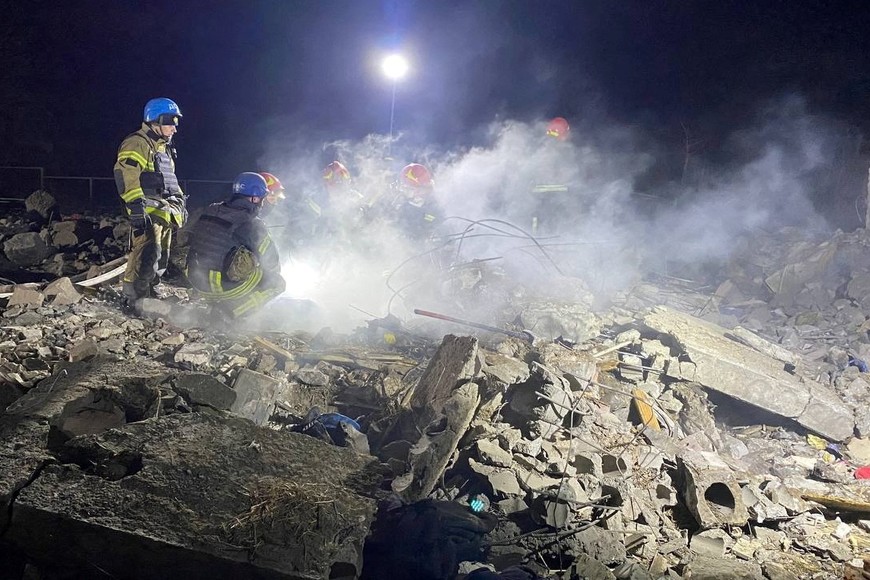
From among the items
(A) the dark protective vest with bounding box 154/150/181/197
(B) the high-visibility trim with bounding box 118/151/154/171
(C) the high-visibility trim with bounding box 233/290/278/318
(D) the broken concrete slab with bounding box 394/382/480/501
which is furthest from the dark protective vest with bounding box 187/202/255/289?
(D) the broken concrete slab with bounding box 394/382/480/501

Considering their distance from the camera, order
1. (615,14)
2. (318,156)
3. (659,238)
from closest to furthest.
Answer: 1. (659,238)
2. (318,156)
3. (615,14)

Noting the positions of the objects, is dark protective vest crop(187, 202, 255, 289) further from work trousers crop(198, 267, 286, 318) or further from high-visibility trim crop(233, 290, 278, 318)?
high-visibility trim crop(233, 290, 278, 318)

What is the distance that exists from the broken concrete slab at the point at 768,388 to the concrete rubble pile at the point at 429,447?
1.0 inches

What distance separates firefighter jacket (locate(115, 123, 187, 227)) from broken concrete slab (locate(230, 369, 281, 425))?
117 inches

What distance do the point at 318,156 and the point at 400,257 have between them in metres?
12.2

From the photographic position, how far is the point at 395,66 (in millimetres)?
22953

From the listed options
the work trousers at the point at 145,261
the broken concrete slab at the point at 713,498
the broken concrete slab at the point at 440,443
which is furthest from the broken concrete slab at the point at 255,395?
the broken concrete slab at the point at 713,498

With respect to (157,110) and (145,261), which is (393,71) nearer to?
(157,110)

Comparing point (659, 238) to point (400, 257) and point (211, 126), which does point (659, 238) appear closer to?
point (400, 257)

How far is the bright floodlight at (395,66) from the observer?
2275cm

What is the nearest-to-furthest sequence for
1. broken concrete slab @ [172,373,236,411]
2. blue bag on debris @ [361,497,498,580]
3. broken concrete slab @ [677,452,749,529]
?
blue bag on debris @ [361,497,498,580], broken concrete slab @ [172,373,236,411], broken concrete slab @ [677,452,749,529]

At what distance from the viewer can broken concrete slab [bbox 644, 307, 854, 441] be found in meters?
5.88

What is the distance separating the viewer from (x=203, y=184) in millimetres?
15203

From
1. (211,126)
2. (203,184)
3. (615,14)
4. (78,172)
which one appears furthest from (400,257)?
(615,14)
